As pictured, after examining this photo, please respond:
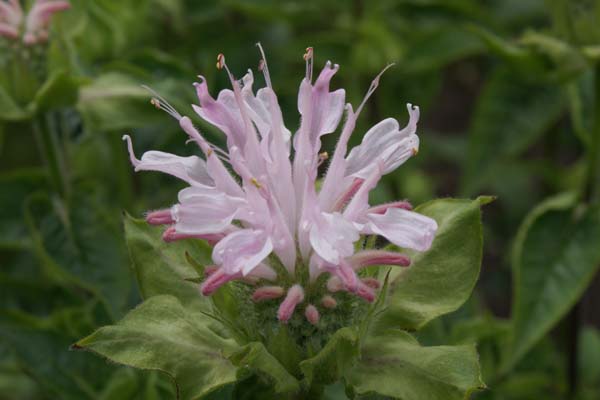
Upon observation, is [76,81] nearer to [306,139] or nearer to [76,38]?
[76,38]

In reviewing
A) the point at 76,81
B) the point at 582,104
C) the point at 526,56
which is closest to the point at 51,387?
the point at 76,81

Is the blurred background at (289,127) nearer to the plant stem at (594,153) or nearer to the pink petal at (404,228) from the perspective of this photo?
the plant stem at (594,153)

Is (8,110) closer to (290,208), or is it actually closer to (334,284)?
(290,208)

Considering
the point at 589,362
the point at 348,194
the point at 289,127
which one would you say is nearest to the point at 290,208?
the point at 348,194

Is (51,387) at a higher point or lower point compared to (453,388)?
lower

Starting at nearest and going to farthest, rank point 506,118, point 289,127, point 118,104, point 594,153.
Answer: point 118,104 < point 594,153 < point 506,118 < point 289,127
